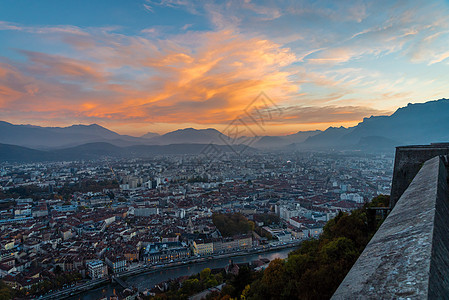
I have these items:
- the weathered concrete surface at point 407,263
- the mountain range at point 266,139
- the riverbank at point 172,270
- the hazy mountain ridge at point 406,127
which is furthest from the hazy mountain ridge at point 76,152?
the weathered concrete surface at point 407,263

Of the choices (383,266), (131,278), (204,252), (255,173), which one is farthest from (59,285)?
(255,173)

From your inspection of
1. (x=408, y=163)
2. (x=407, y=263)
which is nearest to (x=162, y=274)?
(x=408, y=163)

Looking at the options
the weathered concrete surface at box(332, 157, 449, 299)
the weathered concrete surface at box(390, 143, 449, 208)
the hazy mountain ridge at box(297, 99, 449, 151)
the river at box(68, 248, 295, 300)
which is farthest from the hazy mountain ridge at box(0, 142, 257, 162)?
the weathered concrete surface at box(332, 157, 449, 299)

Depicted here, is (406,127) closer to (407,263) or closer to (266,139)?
(266,139)

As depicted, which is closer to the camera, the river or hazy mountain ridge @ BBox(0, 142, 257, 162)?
the river

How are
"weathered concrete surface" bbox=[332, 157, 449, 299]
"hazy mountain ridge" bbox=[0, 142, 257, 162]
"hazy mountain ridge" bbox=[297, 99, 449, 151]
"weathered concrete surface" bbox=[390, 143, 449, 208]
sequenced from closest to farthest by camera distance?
"weathered concrete surface" bbox=[332, 157, 449, 299] → "weathered concrete surface" bbox=[390, 143, 449, 208] → "hazy mountain ridge" bbox=[0, 142, 257, 162] → "hazy mountain ridge" bbox=[297, 99, 449, 151]

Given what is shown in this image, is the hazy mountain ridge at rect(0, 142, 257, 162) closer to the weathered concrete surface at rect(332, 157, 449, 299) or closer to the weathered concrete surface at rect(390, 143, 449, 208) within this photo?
the weathered concrete surface at rect(390, 143, 449, 208)
